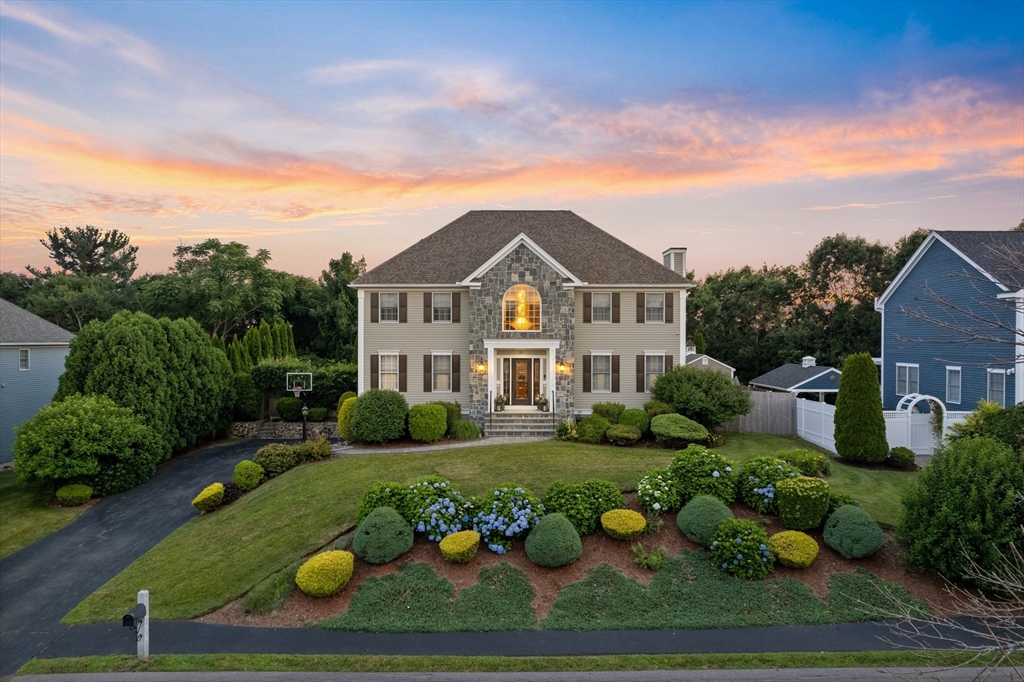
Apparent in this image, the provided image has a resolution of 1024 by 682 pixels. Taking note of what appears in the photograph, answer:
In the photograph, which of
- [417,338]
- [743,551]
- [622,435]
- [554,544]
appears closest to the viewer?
[743,551]

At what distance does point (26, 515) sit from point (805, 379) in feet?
107

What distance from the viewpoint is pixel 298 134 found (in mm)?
19031

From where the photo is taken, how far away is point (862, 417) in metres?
15.5

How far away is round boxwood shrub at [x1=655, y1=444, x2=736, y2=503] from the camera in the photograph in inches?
412

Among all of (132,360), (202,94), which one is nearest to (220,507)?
(132,360)

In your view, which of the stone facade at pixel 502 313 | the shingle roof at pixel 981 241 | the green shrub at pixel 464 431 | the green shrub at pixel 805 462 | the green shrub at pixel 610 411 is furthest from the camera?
the stone facade at pixel 502 313

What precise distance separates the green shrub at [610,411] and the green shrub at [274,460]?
35.8ft

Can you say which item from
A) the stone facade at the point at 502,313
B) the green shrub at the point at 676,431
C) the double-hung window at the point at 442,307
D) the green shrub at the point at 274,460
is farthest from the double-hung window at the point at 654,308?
the green shrub at the point at 274,460

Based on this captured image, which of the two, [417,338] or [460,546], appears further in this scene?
[417,338]

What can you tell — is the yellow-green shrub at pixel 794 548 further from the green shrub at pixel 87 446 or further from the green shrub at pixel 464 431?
the green shrub at pixel 87 446

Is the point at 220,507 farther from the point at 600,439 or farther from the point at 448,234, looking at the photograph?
the point at 448,234

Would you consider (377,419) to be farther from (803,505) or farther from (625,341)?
(803,505)

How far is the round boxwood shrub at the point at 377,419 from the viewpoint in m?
18.4

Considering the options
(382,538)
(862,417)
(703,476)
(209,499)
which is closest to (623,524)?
(703,476)
